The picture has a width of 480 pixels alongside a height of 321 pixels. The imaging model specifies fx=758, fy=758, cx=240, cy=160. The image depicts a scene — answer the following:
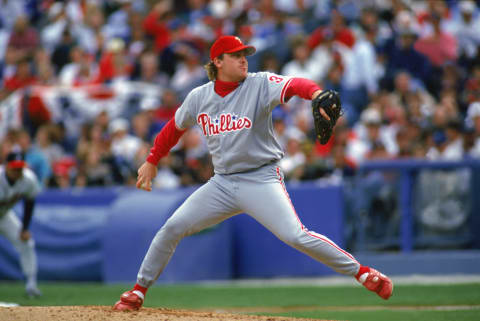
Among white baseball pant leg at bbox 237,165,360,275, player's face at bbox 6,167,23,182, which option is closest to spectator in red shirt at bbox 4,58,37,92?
player's face at bbox 6,167,23,182

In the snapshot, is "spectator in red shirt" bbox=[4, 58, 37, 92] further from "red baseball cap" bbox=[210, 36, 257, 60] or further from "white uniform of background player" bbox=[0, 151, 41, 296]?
"red baseball cap" bbox=[210, 36, 257, 60]

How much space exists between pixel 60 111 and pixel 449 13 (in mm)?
7295

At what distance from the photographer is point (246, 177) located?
568 cm

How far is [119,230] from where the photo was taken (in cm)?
1084

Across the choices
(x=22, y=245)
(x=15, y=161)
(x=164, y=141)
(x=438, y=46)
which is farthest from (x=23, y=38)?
(x=164, y=141)

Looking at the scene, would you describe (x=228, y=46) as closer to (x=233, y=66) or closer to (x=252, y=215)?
(x=233, y=66)

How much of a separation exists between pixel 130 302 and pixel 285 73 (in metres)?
7.73

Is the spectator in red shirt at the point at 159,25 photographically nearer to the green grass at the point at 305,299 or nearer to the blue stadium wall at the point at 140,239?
the blue stadium wall at the point at 140,239

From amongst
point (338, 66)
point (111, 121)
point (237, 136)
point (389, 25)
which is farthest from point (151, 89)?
point (237, 136)

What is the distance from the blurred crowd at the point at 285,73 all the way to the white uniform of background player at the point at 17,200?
2357 mm

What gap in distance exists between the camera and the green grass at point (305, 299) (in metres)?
6.74

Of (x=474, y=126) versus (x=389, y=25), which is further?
(x=389, y=25)

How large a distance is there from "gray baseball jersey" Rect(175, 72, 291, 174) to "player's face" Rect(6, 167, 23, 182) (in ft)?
12.7

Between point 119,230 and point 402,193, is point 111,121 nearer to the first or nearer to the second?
point 119,230
